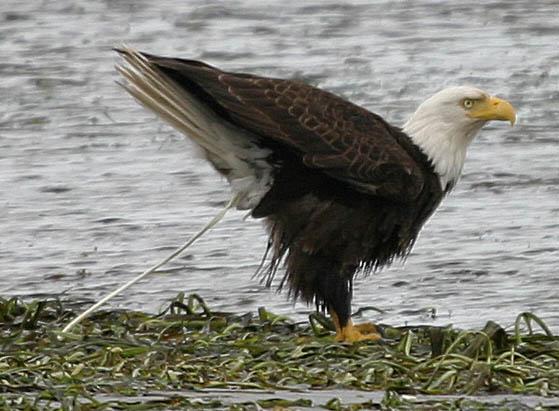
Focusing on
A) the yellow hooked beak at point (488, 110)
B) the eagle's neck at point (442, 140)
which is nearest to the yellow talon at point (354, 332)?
the eagle's neck at point (442, 140)

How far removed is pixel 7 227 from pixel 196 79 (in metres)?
3.18

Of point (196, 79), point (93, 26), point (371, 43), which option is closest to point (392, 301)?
point (196, 79)

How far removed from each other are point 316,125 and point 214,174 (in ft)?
12.2

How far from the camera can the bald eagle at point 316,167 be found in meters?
8.59

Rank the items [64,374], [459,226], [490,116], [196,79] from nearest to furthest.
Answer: [64,374] → [196,79] → [490,116] → [459,226]

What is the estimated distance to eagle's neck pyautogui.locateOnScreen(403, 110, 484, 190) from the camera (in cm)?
901

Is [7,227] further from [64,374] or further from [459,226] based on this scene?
[64,374]

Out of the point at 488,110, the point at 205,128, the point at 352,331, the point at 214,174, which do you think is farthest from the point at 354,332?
the point at 214,174

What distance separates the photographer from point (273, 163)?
8.80 meters

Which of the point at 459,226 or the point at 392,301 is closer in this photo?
the point at 392,301

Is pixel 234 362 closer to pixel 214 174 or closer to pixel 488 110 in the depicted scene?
pixel 488 110

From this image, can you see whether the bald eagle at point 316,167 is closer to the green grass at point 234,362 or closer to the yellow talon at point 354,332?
the yellow talon at point 354,332

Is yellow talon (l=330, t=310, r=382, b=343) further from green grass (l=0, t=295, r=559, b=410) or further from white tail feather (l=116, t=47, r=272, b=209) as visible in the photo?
white tail feather (l=116, t=47, r=272, b=209)

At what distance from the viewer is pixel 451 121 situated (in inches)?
358
